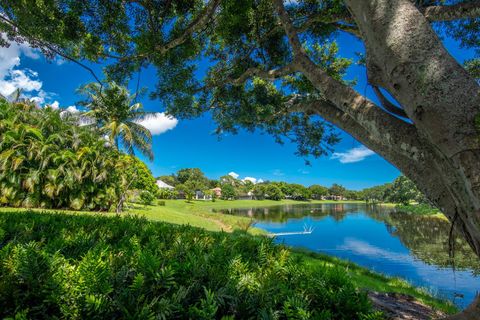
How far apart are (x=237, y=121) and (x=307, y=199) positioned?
129m

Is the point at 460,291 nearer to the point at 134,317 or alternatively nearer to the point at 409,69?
the point at 409,69

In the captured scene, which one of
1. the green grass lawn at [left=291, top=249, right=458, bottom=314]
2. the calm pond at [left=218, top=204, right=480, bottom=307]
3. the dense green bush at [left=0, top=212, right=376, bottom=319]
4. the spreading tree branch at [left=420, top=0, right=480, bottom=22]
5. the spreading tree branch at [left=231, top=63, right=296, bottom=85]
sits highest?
the spreading tree branch at [left=420, top=0, right=480, bottom=22]

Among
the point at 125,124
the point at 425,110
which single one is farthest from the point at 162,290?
the point at 125,124

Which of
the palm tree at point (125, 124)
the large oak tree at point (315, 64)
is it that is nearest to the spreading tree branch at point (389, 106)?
the large oak tree at point (315, 64)

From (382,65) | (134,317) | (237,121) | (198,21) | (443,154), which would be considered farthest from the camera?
(237,121)

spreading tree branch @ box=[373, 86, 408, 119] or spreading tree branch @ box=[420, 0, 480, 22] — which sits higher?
spreading tree branch @ box=[420, 0, 480, 22]

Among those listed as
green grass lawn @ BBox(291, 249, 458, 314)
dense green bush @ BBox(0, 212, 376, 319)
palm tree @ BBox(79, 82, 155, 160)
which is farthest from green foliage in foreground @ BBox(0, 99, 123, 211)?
dense green bush @ BBox(0, 212, 376, 319)

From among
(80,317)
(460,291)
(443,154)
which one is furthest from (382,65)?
(460,291)

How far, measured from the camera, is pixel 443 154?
86.0 inches

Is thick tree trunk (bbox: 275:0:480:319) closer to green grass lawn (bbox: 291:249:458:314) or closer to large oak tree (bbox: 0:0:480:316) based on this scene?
large oak tree (bbox: 0:0:480:316)

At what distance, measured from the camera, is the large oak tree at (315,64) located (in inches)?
84.9

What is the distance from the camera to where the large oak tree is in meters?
2.16

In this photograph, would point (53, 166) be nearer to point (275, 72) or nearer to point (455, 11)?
point (275, 72)

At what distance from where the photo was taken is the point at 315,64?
4.10m
